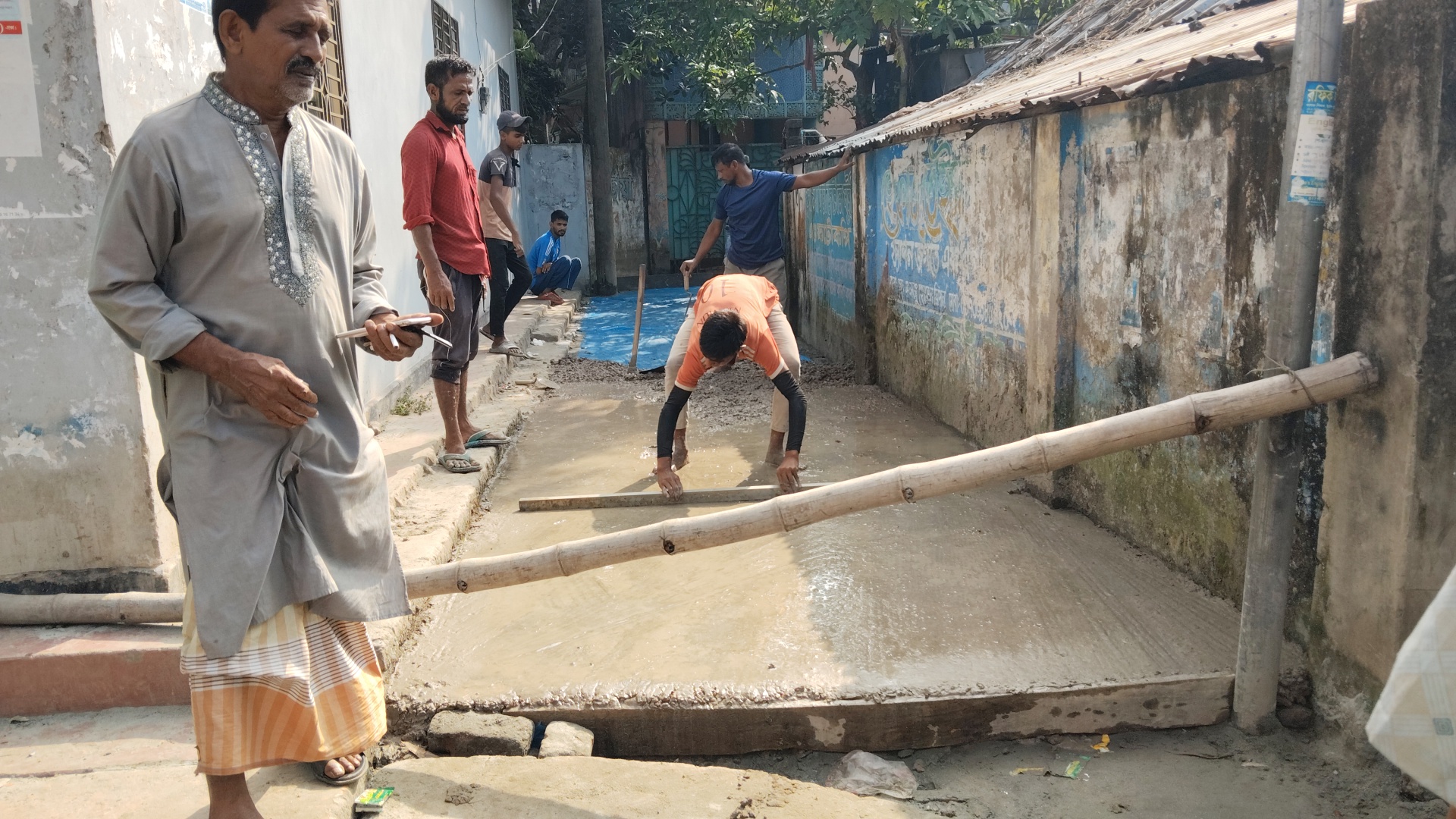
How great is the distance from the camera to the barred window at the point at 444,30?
9414mm

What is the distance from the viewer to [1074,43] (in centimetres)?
791

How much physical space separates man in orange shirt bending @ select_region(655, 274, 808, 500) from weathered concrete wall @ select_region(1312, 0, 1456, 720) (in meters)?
2.37

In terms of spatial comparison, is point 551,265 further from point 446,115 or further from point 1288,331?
point 1288,331

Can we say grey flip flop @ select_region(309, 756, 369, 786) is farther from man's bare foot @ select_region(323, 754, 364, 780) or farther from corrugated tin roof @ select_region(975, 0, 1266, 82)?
corrugated tin roof @ select_region(975, 0, 1266, 82)

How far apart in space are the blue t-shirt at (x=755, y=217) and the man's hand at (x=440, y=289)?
292 centimetres

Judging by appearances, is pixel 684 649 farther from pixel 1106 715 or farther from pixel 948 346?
pixel 948 346

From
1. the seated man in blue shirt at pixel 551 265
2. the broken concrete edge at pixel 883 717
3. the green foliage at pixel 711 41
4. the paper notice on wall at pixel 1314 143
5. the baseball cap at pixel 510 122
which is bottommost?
the broken concrete edge at pixel 883 717

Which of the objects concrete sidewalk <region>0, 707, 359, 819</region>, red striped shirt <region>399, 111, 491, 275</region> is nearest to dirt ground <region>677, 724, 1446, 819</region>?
concrete sidewalk <region>0, 707, 359, 819</region>

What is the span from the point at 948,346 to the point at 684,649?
3.40 m

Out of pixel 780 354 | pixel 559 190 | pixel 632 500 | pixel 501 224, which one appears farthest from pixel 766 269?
pixel 559 190

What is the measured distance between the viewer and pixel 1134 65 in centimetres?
450

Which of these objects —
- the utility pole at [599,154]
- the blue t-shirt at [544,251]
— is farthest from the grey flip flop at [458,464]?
the utility pole at [599,154]

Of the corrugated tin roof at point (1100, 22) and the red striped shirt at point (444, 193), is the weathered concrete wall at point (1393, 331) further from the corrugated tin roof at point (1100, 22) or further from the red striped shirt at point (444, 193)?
the red striped shirt at point (444, 193)

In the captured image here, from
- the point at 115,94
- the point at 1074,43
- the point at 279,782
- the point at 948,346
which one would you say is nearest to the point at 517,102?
the point at 1074,43
